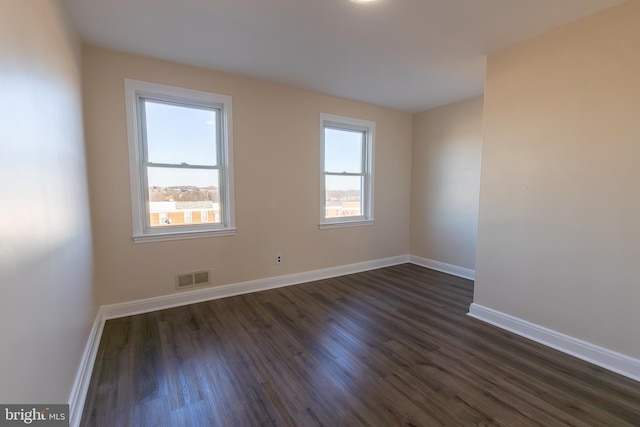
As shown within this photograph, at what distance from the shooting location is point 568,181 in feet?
7.56

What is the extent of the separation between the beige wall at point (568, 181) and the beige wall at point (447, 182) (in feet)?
4.38

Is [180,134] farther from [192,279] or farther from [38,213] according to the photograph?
[38,213]

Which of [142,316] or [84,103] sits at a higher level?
[84,103]

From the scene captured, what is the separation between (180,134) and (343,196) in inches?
93.4

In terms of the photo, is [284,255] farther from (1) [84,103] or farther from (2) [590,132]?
(2) [590,132]

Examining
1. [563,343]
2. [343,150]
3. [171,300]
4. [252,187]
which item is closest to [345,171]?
[343,150]

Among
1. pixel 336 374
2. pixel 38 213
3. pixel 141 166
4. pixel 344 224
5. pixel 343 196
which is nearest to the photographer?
pixel 38 213

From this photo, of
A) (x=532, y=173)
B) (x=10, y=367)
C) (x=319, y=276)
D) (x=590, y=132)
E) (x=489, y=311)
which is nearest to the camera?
(x=10, y=367)

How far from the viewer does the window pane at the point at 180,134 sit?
3010 millimetres

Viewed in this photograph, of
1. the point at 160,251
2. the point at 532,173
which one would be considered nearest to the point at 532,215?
the point at 532,173

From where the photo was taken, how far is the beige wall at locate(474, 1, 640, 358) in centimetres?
203

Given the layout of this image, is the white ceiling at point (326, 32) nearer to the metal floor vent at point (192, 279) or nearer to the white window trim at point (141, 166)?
the white window trim at point (141, 166)

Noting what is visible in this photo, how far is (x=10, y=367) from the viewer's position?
0.93m

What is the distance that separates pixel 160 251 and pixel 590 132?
3980 millimetres
